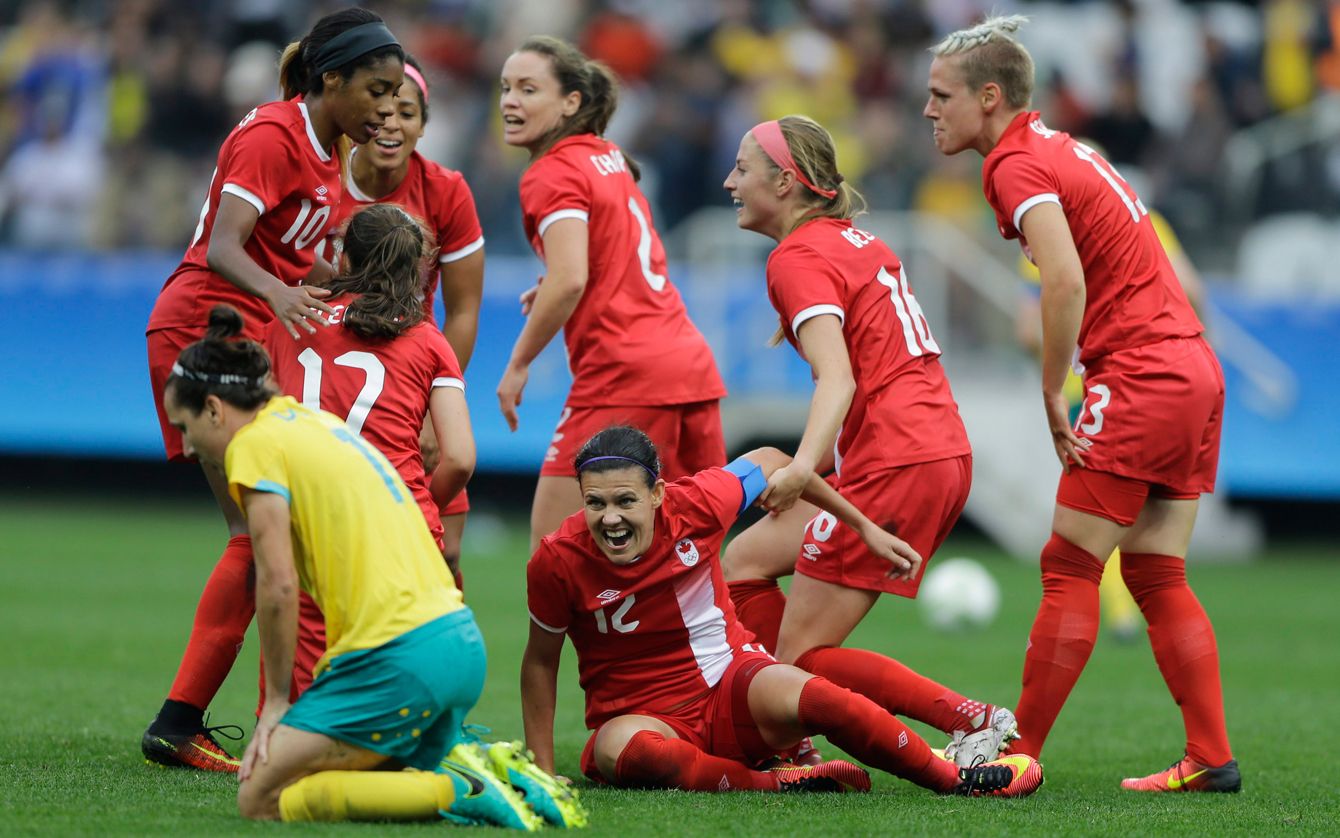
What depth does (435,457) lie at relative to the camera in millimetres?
→ 4496

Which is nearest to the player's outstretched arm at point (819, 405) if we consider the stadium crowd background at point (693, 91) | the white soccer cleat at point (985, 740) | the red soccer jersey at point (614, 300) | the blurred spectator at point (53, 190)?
the white soccer cleat at point (985, 740)

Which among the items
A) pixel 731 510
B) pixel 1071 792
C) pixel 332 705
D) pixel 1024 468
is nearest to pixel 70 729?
pixel 332 705

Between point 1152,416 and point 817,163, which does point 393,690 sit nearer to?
point 817,163

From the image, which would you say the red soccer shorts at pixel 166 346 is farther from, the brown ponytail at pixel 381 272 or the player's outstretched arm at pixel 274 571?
the player's outstretched arm at pixel 274 571

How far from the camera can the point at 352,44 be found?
435 centimetres

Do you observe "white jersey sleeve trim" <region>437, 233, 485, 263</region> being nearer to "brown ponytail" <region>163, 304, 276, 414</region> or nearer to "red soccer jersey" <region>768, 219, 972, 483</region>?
"red soccer jersey" <region>768, 219, 972, 483</region>

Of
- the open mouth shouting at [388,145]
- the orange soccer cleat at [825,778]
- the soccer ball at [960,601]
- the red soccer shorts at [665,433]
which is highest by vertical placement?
the open mouth shouting at [388,145]

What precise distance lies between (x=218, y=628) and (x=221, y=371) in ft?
4.29

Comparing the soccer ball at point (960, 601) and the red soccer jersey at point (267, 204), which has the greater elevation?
the red soccer jersey at point (267, 204)

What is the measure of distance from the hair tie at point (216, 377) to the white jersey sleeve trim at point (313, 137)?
1217mm

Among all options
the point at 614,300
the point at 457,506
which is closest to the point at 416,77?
the point at 614,300

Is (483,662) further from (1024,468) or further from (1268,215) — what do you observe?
(1268,215)

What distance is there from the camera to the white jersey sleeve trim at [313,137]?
14.7ft

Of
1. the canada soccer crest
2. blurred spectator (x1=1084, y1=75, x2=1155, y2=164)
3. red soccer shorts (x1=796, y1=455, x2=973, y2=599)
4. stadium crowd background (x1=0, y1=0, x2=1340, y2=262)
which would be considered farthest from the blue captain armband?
blurred spectator (x1=1084, y1=75, x2=1155, y2=164)
